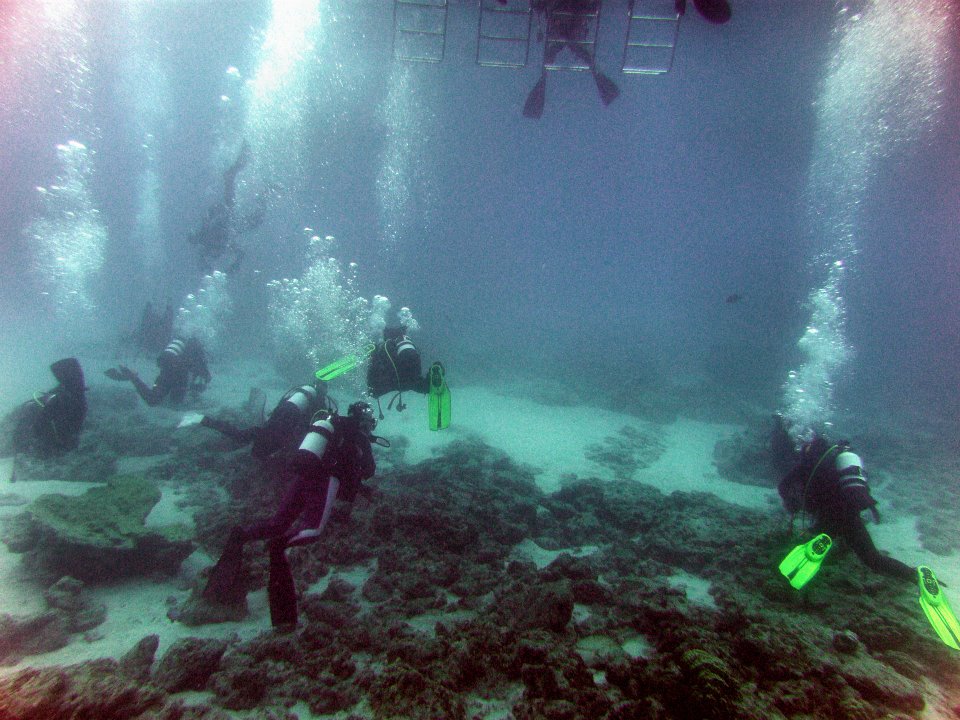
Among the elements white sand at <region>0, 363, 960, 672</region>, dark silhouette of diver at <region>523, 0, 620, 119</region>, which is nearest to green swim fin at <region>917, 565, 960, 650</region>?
white sand at <region>0, 363, 960, 672</region>

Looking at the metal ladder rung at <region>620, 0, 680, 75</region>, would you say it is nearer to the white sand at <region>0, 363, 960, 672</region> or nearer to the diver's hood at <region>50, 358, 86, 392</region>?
the white sand at <region>0, 363, 960, 672</region>

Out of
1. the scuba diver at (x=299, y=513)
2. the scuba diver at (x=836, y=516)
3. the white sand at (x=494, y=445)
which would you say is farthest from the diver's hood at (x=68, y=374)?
the scuba diver at (x=836, y=516)

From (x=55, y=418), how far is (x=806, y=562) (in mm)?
11083

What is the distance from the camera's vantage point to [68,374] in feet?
23.1

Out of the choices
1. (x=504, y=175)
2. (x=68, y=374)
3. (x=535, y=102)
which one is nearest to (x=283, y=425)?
(x=68, y=374)

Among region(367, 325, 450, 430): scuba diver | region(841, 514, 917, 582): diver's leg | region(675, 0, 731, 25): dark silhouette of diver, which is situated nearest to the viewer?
region(841, 514, 917, 582): diver's leg

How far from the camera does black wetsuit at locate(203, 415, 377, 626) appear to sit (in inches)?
141

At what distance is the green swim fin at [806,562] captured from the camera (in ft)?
14.1

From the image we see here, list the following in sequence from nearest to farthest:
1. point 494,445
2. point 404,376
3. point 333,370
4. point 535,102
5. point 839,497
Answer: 1. point 839,497
2. point 404,376
3. point 333,370
4. point 535,102
5. point 494,445

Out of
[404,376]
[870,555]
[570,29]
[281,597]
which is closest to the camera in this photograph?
[281,597]

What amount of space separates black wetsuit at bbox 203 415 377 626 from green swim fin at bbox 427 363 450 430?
1.55m

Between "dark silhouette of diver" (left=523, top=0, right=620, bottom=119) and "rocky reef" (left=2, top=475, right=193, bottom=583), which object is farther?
"dark silhouette of diver" (left=523, top=0, right=620, bottom=119)

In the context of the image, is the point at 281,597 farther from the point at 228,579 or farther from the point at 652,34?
the point at 652,34

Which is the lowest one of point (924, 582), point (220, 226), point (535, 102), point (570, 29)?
point (924, 582)
